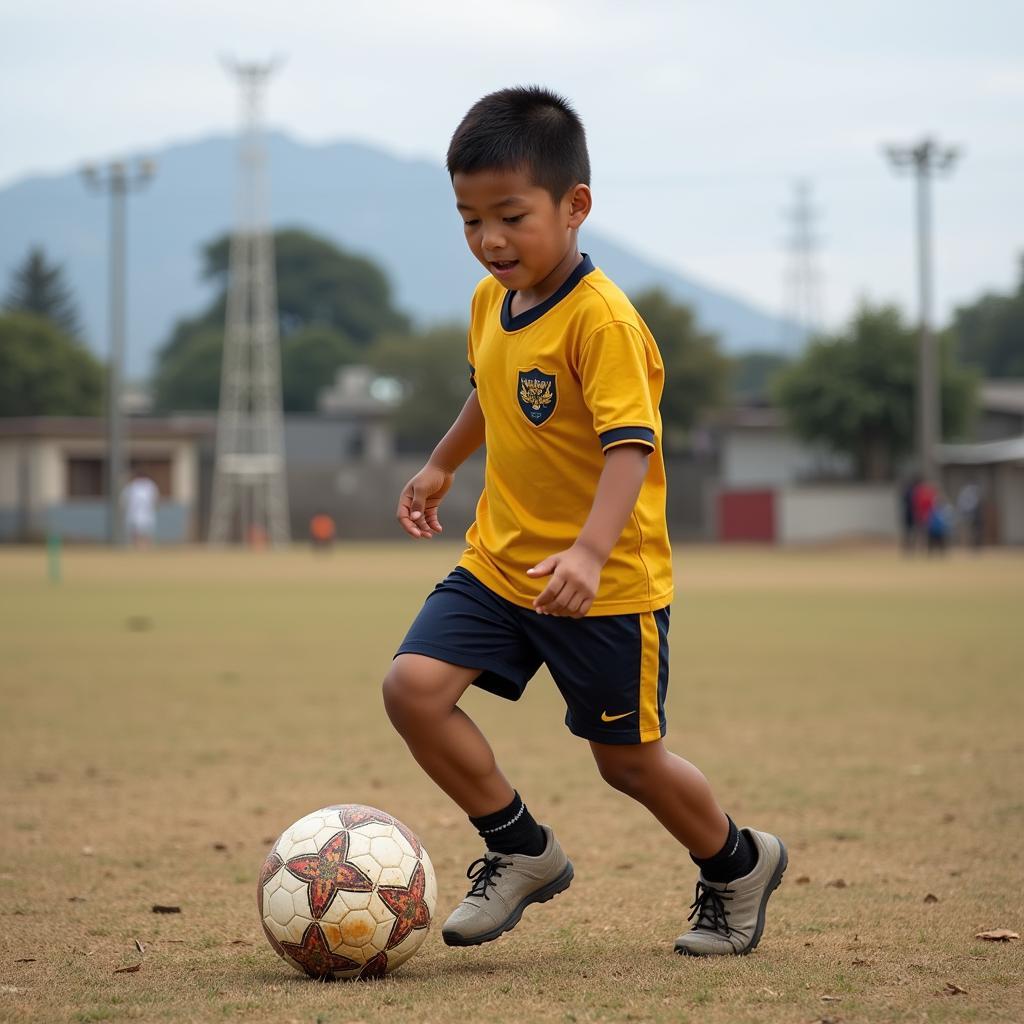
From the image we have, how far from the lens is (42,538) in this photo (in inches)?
1871

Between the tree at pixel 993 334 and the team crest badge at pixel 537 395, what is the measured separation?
72869 millimetres

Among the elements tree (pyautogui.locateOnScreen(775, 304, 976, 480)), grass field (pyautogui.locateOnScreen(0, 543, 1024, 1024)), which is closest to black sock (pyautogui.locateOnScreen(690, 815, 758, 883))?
grass field (pyautogui.locateOnScreen(0, 543, 1024, 1024))

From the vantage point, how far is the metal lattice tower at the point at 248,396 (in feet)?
151

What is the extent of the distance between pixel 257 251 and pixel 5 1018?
45.1m

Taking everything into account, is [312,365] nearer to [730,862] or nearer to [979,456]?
[979,456]

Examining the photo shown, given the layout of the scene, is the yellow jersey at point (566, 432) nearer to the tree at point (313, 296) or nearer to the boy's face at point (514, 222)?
the boy's face at point (514, 222)

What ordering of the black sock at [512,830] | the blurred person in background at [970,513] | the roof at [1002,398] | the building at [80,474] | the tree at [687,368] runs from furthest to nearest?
the tree at [687,368] < the roof at [1002,398] < the building at [80,474] < the blurred person in background at [970,513] < the black sock at [512,830]

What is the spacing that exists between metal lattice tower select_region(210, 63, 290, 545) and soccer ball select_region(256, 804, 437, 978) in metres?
42.8

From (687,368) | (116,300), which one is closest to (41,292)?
(687,368)

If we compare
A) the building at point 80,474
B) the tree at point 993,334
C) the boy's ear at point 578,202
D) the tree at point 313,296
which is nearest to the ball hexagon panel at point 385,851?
the boy's ear at point 578,202

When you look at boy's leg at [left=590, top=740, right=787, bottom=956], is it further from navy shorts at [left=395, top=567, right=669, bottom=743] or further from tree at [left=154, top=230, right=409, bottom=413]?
tree at [left=154, top=230, right=409, bottom=413]

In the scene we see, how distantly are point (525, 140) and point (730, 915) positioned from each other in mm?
1963

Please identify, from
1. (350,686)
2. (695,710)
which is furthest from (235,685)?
(695,710)

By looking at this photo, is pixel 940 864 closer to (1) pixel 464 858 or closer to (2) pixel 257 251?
(1) pixel 464 858
